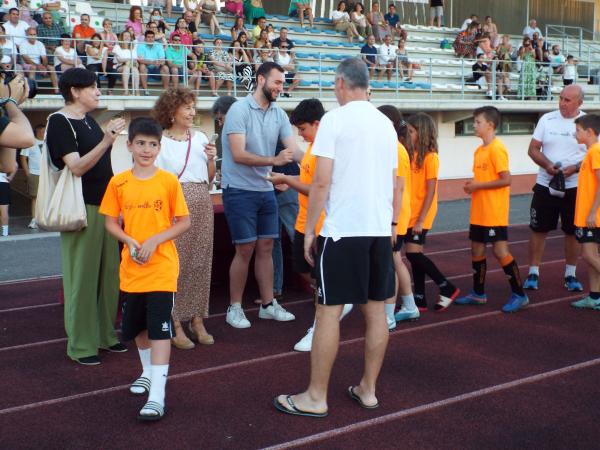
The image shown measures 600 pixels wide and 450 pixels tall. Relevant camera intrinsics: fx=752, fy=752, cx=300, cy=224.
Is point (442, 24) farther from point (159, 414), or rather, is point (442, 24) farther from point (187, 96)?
point (159, 414)

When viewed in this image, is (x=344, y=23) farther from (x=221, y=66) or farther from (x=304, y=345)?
(x=304, y=345)

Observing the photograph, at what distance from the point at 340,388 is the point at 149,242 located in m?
1.48

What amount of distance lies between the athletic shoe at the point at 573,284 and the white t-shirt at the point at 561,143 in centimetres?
98

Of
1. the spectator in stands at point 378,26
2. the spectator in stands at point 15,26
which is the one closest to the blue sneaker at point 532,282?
the spectator in stands at point 15,26

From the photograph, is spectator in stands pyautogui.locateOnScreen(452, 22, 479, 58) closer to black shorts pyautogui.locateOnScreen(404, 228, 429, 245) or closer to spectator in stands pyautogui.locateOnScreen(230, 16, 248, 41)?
spectator in stands pyautogui.locateOnScreen(230, 16, 248, 41)

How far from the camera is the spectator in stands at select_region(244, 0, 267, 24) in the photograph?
19609mm

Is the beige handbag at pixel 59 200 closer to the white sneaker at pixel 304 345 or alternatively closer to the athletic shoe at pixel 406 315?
the white sneaker at pixel 304 345

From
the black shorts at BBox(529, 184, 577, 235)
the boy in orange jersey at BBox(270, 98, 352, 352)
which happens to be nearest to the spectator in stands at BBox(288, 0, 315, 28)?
Result: the black shorts at BBox(529, 184, 577, 235)

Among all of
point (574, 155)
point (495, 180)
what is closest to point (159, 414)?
point (495, 180)

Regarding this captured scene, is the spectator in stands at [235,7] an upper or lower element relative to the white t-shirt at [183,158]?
upper

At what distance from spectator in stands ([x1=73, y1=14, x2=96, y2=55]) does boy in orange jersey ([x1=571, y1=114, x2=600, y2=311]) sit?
34.8ft

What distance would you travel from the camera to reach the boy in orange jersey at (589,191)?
6340 millimetres

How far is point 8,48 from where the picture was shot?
13250 millimetres

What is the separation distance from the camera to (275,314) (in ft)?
20.5
